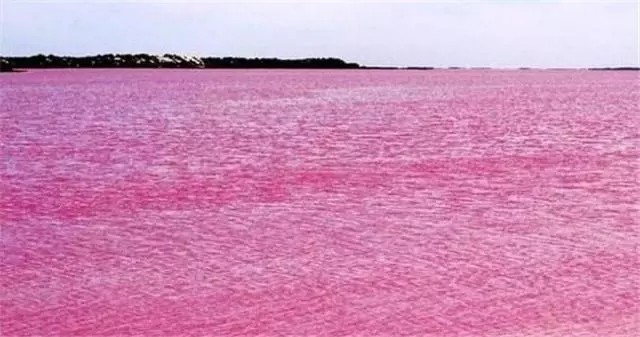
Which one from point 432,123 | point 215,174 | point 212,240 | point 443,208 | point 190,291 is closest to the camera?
point 190,291

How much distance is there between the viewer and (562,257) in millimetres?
8523

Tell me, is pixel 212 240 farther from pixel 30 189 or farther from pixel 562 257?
pixel 30 189

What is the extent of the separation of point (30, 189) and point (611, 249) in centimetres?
709

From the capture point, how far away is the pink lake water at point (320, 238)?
6.82 m

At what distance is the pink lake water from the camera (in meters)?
6.82

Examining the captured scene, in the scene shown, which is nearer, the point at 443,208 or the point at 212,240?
the point at 212,240

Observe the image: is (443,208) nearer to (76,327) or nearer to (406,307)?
(406,307)

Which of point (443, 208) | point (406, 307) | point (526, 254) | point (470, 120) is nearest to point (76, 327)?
point (406, 307)

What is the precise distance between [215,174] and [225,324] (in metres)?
8.02

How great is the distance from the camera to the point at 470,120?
27844 millimetres

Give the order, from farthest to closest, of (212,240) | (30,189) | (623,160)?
(623,160) < (30,189) < (212,240)

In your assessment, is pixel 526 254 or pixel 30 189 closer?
pixel 526 254

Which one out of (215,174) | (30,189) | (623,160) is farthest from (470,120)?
(30,189)

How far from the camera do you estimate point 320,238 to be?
31.0ft
